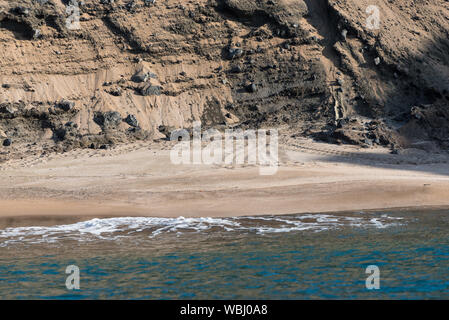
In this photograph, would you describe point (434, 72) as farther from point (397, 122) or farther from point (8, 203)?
point (8, 203)

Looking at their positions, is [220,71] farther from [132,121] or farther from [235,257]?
[235,257]

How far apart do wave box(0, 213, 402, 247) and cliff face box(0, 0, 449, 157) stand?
6.19 m

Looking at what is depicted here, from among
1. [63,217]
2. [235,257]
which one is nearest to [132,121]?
[63,217]

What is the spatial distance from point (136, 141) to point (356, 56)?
342 inches

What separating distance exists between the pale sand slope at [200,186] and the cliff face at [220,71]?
191 centimetres

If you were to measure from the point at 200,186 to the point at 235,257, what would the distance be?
5020 mm

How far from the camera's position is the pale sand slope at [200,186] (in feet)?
37.9

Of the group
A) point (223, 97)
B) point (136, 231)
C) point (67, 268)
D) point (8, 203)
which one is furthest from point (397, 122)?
point (67, 268)

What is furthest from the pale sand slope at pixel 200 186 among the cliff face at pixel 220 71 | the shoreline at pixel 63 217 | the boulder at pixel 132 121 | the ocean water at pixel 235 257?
the boulder at pixel 132 121

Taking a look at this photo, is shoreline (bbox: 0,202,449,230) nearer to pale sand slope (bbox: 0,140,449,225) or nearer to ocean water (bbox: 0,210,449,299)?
A: pale sand slope (bbox: 0,140,449,225)

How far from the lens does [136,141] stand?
16547mm

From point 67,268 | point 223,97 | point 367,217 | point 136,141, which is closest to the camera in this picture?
point 67,268

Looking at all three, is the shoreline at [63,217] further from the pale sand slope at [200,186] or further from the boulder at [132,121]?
the boulder at [132,121]

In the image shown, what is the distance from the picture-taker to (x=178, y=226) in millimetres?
10141
